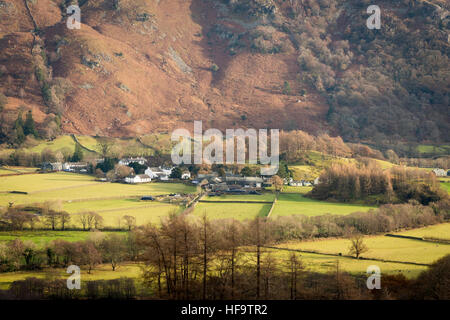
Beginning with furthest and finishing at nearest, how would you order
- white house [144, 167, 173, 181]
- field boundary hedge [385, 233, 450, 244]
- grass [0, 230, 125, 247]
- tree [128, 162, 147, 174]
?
tree [128, 162, 147, 174] < white house [144, 167, 173, 181] < field boundary hedge [385, 233, 450, 244] < grass [0, 230, 125, 247]

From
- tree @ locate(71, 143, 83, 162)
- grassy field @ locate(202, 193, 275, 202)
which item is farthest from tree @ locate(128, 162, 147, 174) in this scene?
grassy field @ locate(202, 193, 275, 202)

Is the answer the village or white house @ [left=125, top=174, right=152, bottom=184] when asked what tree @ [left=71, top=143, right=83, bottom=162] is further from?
white house @ [left=125, top=174, right=152, bottom=184]

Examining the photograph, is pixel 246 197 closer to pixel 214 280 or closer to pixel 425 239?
pixel 425 239

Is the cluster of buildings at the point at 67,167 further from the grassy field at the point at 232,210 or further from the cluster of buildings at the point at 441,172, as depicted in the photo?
the cluster of buildings at the point at 441,172

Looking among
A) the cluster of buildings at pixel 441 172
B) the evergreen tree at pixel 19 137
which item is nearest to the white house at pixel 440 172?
the cluster of buildings at pixel 441 172

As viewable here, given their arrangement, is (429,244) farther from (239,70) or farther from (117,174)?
(239,70)

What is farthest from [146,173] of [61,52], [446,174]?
[61,52]

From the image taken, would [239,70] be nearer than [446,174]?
No
